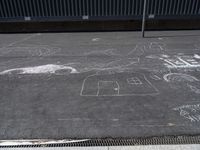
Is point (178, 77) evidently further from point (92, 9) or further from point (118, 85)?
point (92, 9)

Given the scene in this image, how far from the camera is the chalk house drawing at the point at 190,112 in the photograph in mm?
2893

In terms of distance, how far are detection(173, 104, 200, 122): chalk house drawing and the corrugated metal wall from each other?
5.65m

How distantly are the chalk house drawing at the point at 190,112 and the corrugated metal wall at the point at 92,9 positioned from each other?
18.5 ft

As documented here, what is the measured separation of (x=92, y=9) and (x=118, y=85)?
5.05 m

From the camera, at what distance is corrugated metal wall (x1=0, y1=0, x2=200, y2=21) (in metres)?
8.00

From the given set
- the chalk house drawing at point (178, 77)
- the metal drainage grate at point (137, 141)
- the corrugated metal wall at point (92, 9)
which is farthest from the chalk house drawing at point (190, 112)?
the corrugated metal wall at point (92, 9)

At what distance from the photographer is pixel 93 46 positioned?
20.9ft

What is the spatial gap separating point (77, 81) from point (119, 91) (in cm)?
88

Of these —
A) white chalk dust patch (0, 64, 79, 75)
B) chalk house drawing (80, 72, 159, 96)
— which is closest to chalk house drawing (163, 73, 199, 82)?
chalk house drawing (80, 72, 159, 96)

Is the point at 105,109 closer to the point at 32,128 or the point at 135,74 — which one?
the point at 32,128

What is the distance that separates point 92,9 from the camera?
8172 mm

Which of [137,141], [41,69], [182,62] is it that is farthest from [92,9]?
[137,141]

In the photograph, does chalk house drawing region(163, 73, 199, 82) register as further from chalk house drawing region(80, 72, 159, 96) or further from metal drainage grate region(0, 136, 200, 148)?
metal drainage grate region(0, 136, 200, 148)

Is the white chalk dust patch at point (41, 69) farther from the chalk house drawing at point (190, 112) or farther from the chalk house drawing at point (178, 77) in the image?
the chalk house drawing at point (190, 112)
